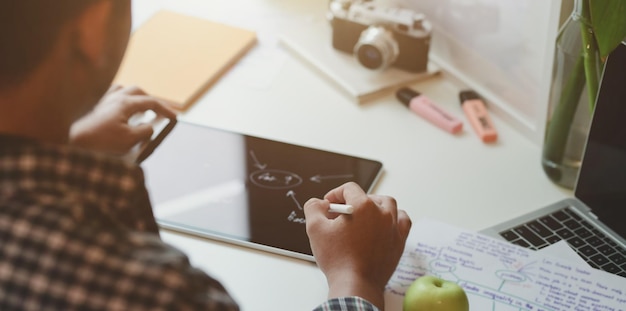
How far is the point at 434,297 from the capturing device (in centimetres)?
88

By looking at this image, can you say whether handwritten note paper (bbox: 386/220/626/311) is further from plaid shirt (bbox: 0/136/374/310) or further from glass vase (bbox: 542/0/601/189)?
plaid shirt (bbox: 0/136/374/310)

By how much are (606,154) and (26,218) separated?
0.69 meters

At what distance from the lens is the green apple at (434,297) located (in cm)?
88

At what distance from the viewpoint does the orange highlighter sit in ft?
3.94

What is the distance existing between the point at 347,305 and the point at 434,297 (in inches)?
4.2

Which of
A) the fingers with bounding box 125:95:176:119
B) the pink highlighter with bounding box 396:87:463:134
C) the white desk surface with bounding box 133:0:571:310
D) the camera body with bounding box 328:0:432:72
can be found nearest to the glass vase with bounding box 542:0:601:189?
the white desk surface with bounding box 133:0:571:310

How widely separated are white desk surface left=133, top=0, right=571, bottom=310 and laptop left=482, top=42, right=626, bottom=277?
0.11 feet

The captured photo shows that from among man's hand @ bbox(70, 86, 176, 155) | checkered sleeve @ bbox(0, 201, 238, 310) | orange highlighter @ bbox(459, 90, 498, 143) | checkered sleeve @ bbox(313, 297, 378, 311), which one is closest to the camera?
checkered sleeve @ bbox(0, 201, 238, 310)

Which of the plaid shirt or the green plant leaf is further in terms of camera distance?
the green plant leaf

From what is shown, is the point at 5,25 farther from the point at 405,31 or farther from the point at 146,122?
the point at 405,31

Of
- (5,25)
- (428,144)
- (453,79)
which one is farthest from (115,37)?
(453,79)

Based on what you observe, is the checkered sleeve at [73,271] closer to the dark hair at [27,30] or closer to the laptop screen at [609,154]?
the dark hair at [27,30]

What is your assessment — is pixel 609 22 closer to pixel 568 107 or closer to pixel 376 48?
pixel 568 107

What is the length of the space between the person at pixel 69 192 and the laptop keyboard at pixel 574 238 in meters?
0.47
